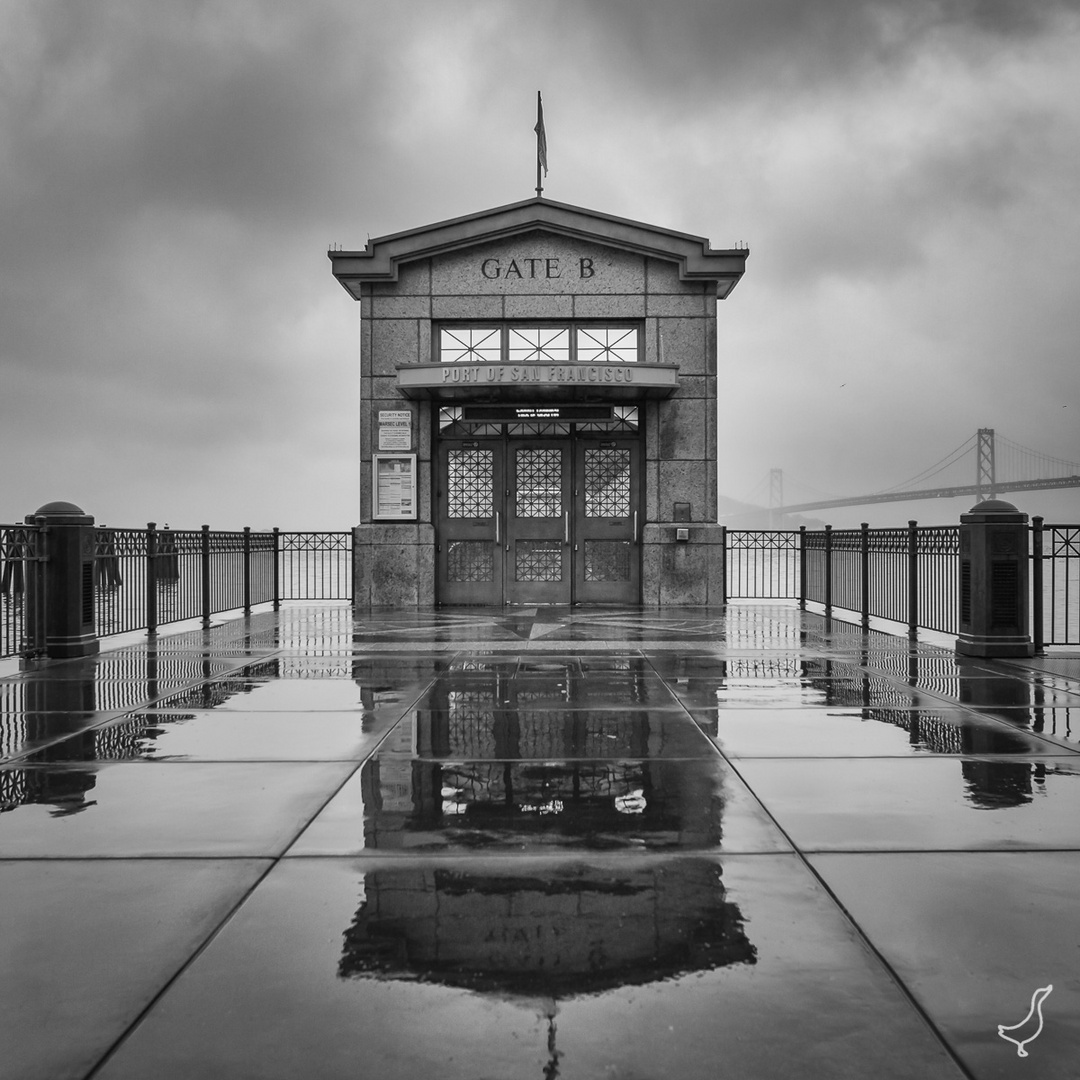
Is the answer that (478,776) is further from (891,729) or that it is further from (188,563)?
(188,563)

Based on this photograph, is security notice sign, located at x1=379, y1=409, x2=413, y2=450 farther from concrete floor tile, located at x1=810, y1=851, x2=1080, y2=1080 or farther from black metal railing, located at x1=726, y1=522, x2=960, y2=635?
concrete floor tile, located at x1=810, y1=851, x2=1080, y2=1080

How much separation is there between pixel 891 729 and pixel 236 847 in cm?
400

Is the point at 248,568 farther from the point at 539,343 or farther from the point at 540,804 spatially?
the point at 540,804

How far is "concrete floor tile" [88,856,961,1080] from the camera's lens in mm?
2273

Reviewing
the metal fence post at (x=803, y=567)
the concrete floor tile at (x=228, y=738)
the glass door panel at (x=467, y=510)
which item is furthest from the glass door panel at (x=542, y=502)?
the concrete floor tile at (x=228, y=738)

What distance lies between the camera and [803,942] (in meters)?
2.90

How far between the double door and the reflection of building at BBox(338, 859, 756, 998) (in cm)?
1303

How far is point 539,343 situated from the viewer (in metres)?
16.4

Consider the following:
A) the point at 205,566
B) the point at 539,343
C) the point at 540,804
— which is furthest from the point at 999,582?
the point at 205,566

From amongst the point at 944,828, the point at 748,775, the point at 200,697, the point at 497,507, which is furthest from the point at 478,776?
the point at 497,507

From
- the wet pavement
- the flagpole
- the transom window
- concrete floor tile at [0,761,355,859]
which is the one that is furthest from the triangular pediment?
concrete floor tile at [0,761,355,859]

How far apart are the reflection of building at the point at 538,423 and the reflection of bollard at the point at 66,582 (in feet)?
20.8

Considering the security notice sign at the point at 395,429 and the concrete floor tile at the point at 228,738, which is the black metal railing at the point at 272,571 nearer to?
the security notice sign at the point at 395,429

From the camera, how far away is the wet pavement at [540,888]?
7.75 feet
